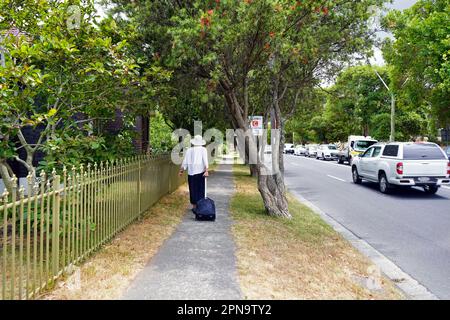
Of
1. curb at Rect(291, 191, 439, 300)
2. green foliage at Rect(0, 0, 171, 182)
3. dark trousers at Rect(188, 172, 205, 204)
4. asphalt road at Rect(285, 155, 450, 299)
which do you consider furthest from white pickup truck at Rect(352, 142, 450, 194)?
green foliage at Rect(0, 0, 171, 182)

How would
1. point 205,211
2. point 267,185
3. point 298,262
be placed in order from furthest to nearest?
point 267,185, point 205,211, point 298,262

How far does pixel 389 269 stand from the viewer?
236 inches

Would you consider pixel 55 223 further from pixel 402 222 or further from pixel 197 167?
pixel 402 222

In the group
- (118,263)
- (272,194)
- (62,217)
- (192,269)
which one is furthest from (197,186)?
(62,217)

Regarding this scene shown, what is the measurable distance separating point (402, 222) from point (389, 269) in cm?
364

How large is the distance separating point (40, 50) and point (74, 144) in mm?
1401

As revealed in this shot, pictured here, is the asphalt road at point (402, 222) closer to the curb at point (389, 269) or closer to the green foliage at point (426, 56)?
the curb at point (389, 269)

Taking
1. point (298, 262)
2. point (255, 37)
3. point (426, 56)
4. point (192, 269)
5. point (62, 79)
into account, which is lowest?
point (298, 262)

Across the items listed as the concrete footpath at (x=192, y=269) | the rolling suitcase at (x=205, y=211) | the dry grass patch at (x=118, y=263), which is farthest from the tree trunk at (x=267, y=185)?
the dry grass patch at (x=118, y=263)

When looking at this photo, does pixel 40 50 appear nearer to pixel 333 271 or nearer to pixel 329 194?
pixel 333 271

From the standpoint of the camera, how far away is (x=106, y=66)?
6.57 metres

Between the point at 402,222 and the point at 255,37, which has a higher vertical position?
the point at 255,37
